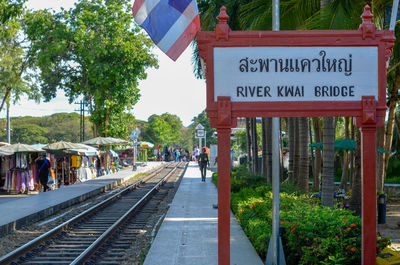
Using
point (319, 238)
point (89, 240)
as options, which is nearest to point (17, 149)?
point (89, 240)

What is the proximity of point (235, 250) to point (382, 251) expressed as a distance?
9.22 ft

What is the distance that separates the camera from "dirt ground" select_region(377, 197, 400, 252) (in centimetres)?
1184

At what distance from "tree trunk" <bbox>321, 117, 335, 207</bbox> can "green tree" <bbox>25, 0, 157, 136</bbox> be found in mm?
26960

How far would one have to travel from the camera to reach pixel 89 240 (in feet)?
37.9

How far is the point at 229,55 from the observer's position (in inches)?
231

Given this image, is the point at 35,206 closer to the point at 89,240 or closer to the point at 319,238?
the point at 89,240

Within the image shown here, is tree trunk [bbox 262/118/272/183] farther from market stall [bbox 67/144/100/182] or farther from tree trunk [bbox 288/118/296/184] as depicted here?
market stall [bbox 67/144/100/182]

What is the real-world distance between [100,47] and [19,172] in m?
16.0

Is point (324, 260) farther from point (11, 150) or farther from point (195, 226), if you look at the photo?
point (11, 150)

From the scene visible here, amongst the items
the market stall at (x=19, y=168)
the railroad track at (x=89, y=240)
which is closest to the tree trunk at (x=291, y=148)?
the railroad track at (x=89, y=240)

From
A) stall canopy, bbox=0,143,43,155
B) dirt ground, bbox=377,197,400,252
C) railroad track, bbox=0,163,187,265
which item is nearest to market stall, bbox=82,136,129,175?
stall canopy, bbox=0,143,43,155

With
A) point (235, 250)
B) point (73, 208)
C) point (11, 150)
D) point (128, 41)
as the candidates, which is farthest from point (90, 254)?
point (128, 41)

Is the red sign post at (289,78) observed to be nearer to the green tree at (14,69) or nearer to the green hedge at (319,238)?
the green hedge at (319,238)

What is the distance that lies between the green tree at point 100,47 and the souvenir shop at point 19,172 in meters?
14.5
